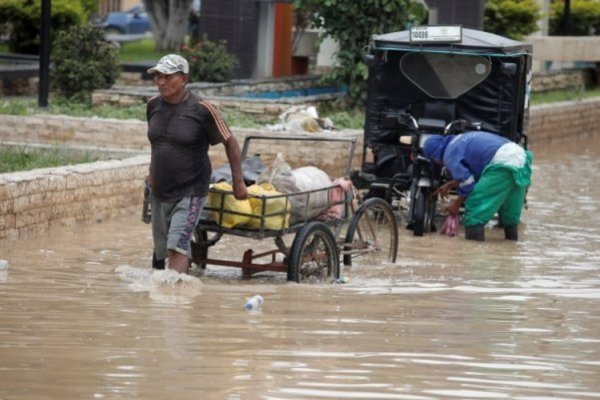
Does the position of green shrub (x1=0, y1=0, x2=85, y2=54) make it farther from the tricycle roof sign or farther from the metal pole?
the tricycle roof sign

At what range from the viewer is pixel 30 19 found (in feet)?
106

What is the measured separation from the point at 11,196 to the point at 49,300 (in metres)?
3.36

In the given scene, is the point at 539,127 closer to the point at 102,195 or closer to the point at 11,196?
the point at 102,195

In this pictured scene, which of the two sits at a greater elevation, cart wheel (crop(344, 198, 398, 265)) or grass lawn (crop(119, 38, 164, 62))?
grass lawn (crop(119, 38, 164, 62))

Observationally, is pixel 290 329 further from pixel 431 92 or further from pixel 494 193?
pixel 431 92

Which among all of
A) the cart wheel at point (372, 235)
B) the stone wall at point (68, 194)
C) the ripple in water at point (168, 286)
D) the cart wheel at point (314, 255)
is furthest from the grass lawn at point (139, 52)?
the ripple in water at point (168, 286)

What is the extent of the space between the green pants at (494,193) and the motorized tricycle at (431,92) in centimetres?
95

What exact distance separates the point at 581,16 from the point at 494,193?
28413mm

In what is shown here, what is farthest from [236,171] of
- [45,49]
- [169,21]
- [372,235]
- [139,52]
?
[139,52]

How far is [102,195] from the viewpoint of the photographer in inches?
583

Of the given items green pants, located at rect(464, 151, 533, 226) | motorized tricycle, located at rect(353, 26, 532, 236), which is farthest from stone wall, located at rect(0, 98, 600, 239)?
green pants, located at rect(464, 151, 533, 226)

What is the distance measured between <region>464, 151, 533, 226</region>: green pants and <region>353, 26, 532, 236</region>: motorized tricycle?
952 mm

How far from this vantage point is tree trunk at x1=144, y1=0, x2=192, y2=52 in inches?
1367

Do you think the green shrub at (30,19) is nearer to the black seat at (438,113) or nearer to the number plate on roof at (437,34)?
the black seat at (438,113)
